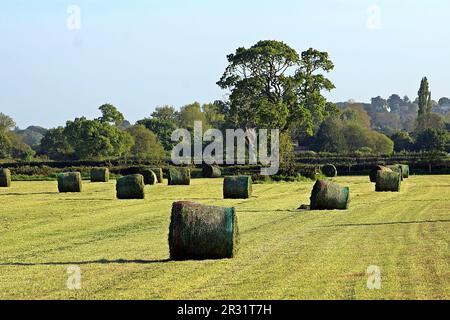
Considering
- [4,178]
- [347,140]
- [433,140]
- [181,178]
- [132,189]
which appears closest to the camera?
[132,189]

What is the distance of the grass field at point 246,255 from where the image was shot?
601 inches

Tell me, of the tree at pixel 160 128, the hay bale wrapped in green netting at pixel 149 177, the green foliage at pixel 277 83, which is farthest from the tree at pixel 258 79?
the tree at pixel 160 128

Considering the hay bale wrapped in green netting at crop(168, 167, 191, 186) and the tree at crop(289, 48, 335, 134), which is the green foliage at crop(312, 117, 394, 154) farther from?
the hay bale wrapped in green netting at crop(168, 167, 191, 186)

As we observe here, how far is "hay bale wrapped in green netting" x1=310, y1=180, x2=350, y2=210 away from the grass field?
0.84 m

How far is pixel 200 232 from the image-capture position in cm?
1903

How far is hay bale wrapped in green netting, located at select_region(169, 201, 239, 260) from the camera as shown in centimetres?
1895

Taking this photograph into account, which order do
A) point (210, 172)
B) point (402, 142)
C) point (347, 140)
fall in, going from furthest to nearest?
point (347, 140) < point (402, 142) < point (210, 172)

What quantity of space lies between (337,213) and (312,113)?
57.8m

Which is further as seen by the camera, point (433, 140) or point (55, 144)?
point (55, 144)

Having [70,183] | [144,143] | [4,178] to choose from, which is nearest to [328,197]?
[70,183]

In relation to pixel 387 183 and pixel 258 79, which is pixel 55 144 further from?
pixel 387 183

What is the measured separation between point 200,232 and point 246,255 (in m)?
1.60

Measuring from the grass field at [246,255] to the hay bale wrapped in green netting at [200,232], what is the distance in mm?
345
